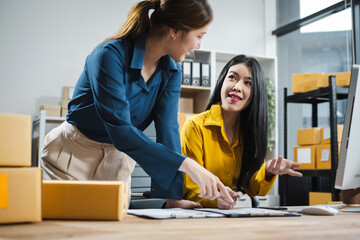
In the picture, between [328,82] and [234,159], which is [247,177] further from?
[328,82]

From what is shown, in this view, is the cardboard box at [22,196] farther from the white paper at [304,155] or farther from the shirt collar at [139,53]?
the white paper at [304,155]

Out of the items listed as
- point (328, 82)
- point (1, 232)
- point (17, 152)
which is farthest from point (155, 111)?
point (328, 82)

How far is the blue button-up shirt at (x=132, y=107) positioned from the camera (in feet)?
3.34

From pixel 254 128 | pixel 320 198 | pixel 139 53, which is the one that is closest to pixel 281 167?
pixel 254 128

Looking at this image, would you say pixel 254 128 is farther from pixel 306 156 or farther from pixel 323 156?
pixel 306 156

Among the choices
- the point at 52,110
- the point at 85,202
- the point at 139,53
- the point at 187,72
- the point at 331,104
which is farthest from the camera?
the point at 187,72

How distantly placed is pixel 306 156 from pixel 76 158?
8.20ft

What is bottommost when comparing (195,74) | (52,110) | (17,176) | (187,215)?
(187,215)

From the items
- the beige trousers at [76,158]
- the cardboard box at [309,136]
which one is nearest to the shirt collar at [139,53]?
the beige trousers at [76,158]

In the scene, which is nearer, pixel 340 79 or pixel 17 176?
pixel 17 176

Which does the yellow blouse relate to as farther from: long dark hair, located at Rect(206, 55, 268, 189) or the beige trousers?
the beige trousers

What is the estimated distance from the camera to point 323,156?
3.21 meters

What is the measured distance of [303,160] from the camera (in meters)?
3.42

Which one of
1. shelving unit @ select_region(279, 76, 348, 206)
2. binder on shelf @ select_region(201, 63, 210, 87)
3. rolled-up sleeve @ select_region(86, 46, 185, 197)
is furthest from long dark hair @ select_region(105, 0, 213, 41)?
binder on shelf @ select_region(201, 63, 210, 87)
